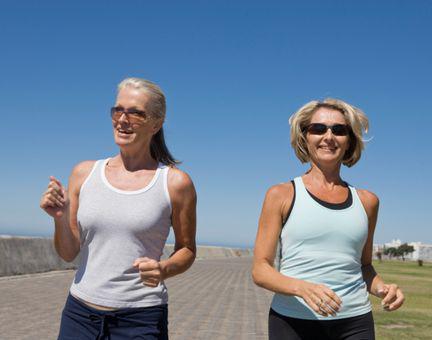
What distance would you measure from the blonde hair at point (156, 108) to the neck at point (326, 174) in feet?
2.29

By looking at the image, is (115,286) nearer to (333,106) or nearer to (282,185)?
(282,185)

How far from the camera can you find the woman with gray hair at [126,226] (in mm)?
3029

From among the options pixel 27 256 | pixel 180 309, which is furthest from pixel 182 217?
pixel 27 256

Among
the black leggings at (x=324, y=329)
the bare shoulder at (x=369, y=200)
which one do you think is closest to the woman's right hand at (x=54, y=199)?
the black leggings at (x=324, y=329)

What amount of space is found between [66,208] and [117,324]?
1.96ft

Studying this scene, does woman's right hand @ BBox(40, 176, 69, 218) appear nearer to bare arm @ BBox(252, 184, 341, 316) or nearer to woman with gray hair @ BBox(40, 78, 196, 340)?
woman with gray hair @ BBox(40, 78, 196, 340)

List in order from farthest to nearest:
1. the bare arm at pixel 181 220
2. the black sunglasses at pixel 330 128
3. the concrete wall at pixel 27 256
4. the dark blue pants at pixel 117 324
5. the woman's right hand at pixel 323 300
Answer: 1. the concrete wall at pixel 27 256
2. the black sunglasses at pixel 330 128
3. the bare arm at pixel 181 220
4. the dark blue pants at pixel 117 324
5. the woman's right hand at pixel 323 300

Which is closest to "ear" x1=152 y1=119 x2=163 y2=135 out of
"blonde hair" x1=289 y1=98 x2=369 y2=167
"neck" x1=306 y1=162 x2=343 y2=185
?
"blonde hair" x1=289 y1=98 x2=369 y2=167

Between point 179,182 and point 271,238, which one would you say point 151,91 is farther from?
point 271,238

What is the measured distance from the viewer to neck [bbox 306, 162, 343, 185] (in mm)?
3275

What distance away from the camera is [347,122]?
10.9 ft

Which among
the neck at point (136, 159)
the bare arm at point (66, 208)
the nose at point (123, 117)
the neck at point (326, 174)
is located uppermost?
the nose at point (123, 117)

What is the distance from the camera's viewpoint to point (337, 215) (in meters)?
3.04

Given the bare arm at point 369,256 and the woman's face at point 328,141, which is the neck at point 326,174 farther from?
the bare arm at point 369,256
